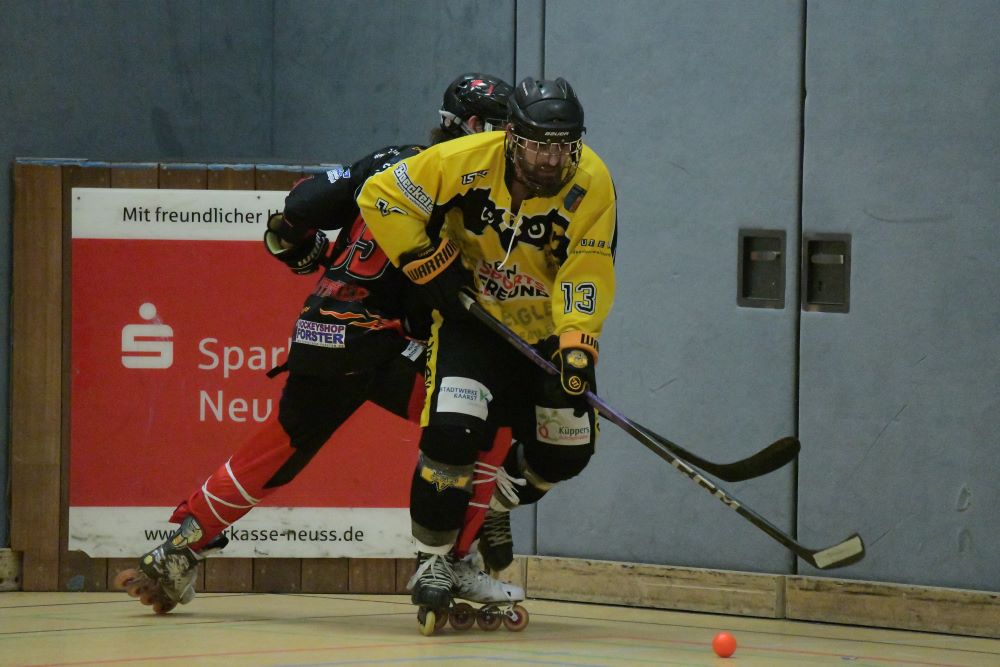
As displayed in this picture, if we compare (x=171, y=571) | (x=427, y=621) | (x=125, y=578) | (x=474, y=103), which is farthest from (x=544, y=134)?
(x=125, y=578)

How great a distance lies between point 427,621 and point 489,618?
0.22 m

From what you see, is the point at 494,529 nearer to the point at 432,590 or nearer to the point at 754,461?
the point at 432,590

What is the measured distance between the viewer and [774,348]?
4707 mm

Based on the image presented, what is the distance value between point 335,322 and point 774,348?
1358 millimetres

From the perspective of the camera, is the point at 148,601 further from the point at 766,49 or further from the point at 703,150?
the point at 766,49

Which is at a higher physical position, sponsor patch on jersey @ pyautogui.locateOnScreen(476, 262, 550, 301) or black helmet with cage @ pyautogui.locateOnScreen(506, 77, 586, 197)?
black helmet with cage @ pyautogui.locateOnScreen(506, 77, 586, 197)

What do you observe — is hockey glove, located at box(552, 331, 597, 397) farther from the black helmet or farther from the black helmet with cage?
the black helmet

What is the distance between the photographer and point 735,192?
4.77 meters

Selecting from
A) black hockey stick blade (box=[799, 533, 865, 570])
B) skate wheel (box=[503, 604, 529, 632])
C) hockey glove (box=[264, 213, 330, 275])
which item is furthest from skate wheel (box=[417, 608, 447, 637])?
hockey glove (box=[264, 213, 330, 275])

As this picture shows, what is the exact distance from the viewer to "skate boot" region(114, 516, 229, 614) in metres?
4.32

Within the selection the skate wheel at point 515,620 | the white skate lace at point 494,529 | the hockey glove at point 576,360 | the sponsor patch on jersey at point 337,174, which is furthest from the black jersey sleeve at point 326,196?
the skate wheel at point 515,620

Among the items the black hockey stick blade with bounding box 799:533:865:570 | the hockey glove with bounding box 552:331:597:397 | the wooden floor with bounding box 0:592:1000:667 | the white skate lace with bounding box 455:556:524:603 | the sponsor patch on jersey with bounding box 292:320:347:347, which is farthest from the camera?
the sponsor patch on jersey with bounding box 292:320:347:347

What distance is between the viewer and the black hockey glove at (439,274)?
4012 mm

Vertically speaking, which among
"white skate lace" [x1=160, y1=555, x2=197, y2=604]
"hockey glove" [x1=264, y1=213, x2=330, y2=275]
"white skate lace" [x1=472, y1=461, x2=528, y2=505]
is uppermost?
"hockey glove" [x1=264, y1=213, x2=330, y2=275]
